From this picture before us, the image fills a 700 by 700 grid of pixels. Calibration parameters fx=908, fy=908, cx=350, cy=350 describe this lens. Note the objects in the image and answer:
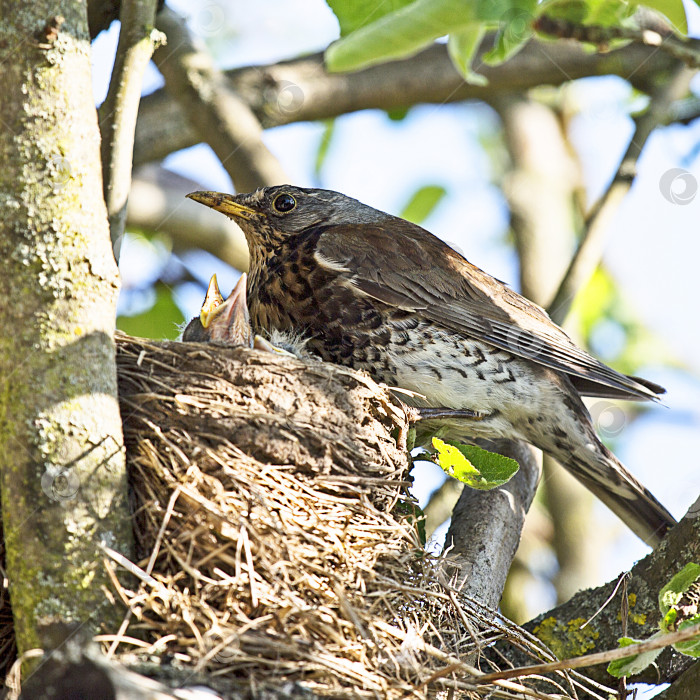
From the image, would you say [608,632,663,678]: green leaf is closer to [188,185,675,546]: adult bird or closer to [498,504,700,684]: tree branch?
[498,504,700,684]: tree branch

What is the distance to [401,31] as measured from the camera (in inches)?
133

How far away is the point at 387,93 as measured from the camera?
5.95m

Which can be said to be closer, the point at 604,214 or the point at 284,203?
the point at 284,203

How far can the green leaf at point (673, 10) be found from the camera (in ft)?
11.6

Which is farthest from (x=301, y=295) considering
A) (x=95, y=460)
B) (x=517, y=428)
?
(x=95, y=460)

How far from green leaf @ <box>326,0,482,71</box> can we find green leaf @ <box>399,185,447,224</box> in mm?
2865

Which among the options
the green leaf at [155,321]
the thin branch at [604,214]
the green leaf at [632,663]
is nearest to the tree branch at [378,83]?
the thin branch at [604,214]

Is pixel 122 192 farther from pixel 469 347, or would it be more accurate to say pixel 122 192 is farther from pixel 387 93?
pixel 387 93

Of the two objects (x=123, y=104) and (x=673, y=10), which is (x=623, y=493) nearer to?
(x=673, y=10)
